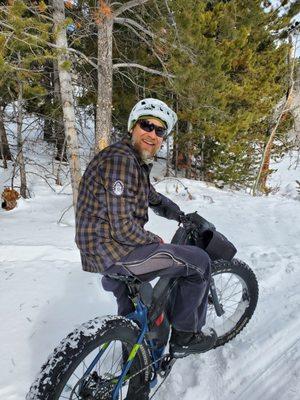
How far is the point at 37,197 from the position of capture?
9844mm

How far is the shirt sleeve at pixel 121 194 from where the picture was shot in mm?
2029

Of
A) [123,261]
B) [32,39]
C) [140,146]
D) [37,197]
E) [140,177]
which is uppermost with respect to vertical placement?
[32,39]

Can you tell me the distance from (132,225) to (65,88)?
5.06 meters

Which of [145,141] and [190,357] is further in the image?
[190,357]

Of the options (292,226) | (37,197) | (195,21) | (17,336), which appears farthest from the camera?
(37,197)

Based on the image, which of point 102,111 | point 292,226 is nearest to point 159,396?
point 292,226

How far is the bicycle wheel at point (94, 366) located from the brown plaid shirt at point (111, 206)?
0.39 metres

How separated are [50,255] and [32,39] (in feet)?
10.9

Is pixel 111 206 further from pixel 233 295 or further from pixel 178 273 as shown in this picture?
pixel 233 295

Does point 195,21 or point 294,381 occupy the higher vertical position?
point 195,21

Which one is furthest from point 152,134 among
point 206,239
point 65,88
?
point 65,88

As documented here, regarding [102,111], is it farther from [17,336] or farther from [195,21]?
[17,336]

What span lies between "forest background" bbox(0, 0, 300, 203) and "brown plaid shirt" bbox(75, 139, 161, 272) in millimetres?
4108

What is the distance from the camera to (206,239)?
9.54 feet
